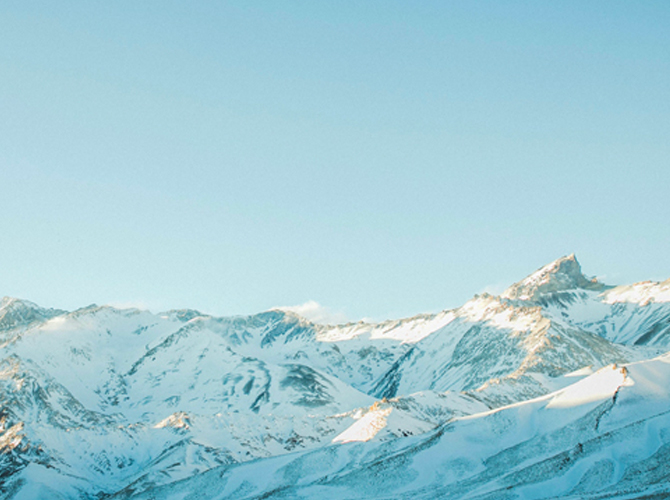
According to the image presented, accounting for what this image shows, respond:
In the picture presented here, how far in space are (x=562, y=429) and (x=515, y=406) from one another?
16.0 meters

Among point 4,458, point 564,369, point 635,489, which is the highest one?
point 4,458

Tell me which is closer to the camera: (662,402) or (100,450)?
(662,402)

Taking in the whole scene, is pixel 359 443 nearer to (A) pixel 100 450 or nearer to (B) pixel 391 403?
(B) pixel 391 403

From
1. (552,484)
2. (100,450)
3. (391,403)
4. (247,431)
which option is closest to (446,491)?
(552,484)

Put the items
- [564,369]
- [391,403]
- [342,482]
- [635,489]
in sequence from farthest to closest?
[564,369], [391,403], [342,482], [635,489]

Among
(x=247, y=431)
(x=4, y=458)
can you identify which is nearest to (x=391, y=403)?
(x=247, y=431)

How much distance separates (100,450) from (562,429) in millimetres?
126151

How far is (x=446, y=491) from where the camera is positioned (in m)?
78.1

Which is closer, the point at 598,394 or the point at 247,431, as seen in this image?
the point at 598,394

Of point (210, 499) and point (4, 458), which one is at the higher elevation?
point (4, 458)

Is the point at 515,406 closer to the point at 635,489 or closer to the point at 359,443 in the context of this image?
the point at 359,443

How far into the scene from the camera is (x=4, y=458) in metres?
159

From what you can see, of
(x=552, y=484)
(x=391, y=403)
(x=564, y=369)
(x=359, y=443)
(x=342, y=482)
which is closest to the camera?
(x=552, y=484)

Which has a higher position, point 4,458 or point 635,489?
point 4,458
